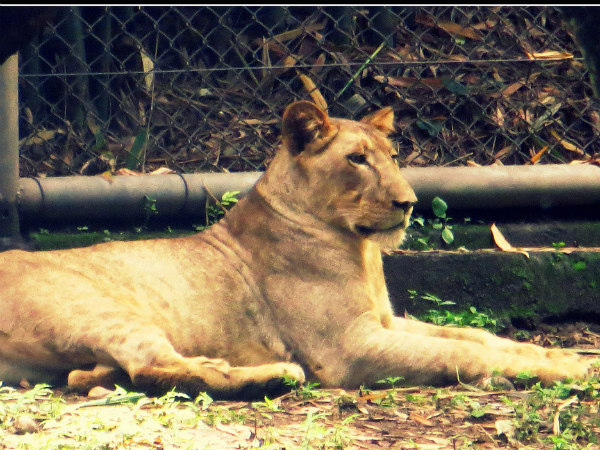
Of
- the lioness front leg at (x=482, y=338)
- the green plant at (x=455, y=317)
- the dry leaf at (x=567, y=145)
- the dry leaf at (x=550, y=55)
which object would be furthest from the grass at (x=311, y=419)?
the dry leaf at (x=550, y=55)

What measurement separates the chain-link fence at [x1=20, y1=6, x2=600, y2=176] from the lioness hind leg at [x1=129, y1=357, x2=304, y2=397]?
1831mm

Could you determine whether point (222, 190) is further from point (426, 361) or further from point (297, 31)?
point (426, 361)

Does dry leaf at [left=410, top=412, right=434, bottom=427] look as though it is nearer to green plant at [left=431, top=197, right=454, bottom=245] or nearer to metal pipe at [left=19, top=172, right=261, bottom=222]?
green plant at [left=431, top=197, right=454, bottom=245]

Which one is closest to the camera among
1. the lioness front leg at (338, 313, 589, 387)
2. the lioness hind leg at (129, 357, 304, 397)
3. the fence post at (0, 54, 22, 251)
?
the lioness hind leg at (129, 357, 304, 397)

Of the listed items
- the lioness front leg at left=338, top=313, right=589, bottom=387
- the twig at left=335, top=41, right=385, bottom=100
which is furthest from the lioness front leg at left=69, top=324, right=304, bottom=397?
the twig at left=335, top=41, right=385, bottom=100

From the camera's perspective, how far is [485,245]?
15.3 ft

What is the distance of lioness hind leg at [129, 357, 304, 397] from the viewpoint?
123 inches

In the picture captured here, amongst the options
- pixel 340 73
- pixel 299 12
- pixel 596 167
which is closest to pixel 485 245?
pixel 596 167

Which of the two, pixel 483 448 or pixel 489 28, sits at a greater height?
pixel 489 28

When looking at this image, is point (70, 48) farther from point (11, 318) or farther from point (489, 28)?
point (489, 28)

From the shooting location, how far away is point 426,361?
3.43m

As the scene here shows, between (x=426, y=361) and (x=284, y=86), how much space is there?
2140 millimetres

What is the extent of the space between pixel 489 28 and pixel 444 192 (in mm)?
1332

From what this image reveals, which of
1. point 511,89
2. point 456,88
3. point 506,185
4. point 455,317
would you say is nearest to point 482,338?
point 455,317
